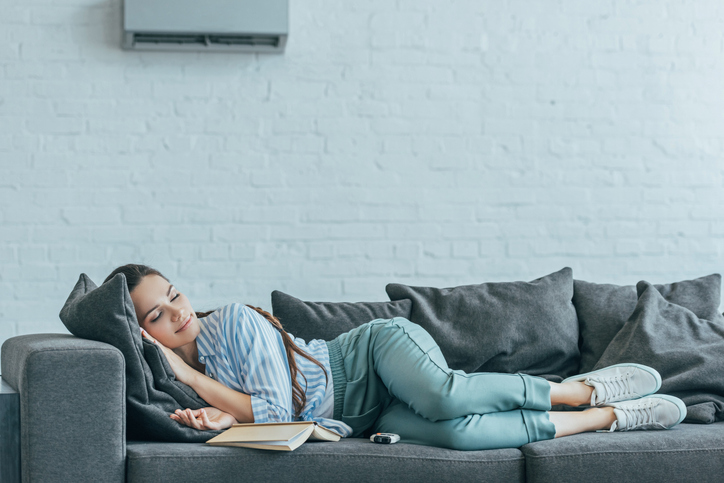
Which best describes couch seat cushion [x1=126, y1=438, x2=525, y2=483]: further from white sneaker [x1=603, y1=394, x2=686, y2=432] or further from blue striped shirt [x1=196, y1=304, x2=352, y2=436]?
white sneaker [x1=603, y1=394, x2=686, y2=432]

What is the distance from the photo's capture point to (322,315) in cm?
225

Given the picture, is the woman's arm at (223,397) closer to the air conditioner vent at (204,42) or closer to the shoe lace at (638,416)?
the shoe lace at (638,416)

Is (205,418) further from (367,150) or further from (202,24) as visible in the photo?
(202,24)

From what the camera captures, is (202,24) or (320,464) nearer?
(320,464)

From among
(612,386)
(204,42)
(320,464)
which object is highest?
(204,42)

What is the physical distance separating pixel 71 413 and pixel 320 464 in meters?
0.57

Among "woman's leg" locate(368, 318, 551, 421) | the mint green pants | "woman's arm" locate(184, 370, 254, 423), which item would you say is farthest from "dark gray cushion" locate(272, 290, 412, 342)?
"woman's arm" locate(184, 370, 254, 423)

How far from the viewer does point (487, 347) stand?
2219mm

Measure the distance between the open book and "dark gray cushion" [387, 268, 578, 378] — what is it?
729 millimetres

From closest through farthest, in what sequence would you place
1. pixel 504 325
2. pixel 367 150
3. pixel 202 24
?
pixel 504 325, pixel 202 24, pixel 367 150

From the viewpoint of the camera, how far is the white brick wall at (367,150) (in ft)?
8.82

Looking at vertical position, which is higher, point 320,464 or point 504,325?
point 504,325

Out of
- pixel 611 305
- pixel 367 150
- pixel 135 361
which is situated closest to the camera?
pixel 135 361

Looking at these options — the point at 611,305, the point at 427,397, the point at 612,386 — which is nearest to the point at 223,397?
the point at 427,397
